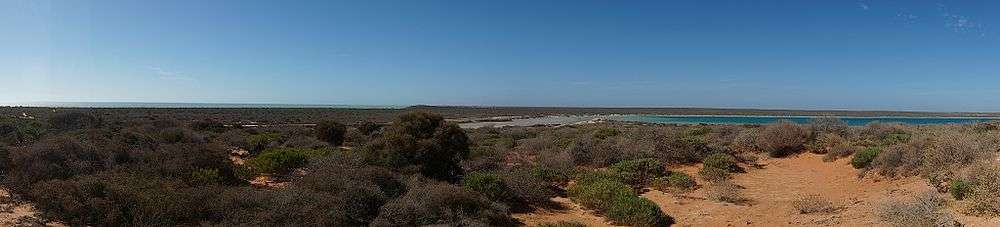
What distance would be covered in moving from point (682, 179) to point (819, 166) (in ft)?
21.8

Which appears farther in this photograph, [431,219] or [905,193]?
[905,193]

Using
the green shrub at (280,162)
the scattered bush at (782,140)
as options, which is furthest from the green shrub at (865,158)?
the green shrub at (280,162)

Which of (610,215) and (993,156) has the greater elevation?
(993,156)

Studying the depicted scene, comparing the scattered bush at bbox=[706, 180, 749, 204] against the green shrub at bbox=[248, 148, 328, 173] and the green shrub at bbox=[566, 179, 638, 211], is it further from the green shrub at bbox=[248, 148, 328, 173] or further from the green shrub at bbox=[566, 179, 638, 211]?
the green shrub at bbox=[248, 148, 328, 173]

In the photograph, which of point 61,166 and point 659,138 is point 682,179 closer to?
point 659,138

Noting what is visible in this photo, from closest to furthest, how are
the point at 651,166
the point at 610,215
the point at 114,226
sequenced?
the point at 114,226 < the point at 610,215 < the point at 651,166

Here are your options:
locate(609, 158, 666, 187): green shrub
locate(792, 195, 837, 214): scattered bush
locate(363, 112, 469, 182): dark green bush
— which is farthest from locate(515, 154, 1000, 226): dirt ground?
locate(363, 112, 469, 182): dark green bush

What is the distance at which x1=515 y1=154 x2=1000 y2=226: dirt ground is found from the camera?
899 centimetres

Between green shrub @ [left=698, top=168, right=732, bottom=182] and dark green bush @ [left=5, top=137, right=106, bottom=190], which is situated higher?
dark green bush @ [left=5, top=137, right=106, bottom=190]

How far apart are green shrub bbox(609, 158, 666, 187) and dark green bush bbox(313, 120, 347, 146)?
14606mm

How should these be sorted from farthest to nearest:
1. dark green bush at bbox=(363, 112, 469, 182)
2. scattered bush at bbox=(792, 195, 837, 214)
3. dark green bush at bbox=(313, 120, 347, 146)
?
dark green bush at bbox=(313, 120, 347, 146) < dark green bush at bbox=(363, 112, 469, 182) < scattered bush at bbox=(792, 195, 837, 214)

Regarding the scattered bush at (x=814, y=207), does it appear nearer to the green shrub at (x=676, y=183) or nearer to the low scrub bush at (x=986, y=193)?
the low scrub bush at (x=986, y=193)

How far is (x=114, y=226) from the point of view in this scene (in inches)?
297

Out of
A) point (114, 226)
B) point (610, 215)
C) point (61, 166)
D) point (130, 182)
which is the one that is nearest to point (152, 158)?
point (61, 166)
